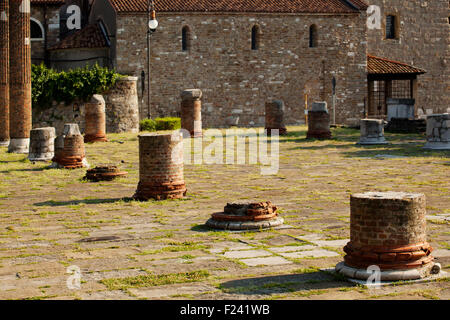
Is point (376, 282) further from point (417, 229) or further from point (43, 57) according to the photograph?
point (43, 57)

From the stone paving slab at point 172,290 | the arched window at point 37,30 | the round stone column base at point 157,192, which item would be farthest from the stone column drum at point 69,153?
the arched window at point 37,30

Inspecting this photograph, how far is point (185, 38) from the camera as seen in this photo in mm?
34188

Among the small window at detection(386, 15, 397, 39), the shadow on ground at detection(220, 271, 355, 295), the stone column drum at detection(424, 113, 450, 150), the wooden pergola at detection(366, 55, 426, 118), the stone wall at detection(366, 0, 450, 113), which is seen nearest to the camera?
the shadow on ground at detection(220, 271, 355, 295)

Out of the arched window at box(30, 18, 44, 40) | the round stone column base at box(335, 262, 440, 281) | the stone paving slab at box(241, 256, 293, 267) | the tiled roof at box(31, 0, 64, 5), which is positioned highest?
the tiled roof at box(31, 0, 64, 5)

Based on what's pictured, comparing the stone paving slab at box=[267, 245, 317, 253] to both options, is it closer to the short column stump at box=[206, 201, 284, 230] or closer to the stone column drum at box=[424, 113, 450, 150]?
the short column stump at box=[206, 201, 284, 230]

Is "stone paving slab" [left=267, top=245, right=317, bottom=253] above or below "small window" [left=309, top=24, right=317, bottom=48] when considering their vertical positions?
below

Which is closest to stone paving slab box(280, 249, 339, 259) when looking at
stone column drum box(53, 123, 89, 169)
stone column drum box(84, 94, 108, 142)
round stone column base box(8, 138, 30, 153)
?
stone column drum box(53, 123, 89, 169)

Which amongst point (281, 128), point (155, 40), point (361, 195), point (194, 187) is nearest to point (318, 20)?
point (155, 40)

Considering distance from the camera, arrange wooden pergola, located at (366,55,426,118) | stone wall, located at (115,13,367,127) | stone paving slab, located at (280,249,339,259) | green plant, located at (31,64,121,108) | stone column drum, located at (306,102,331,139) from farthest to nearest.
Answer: wooden pergola, located at (366,55,426,118) < stone wall, located at (115,13,367,127) < green plant, located at (31,64,121,108) < stone column drum, located at (306,102,331,139) < stone paving slab, located at (280,249,339,259)

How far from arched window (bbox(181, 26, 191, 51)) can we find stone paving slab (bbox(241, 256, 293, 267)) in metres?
27.6

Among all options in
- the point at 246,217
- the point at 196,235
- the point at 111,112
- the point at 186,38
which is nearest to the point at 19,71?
the point at 111,112

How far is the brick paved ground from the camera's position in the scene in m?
6.11

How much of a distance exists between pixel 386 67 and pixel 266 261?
103 ft
